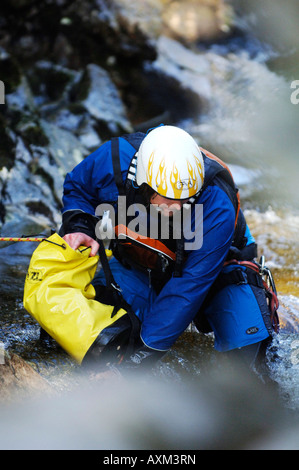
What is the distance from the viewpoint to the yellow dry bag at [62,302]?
8.92 ft

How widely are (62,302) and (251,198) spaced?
4.95 m

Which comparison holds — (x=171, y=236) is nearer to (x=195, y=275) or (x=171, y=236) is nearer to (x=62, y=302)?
(x=195, y=275)

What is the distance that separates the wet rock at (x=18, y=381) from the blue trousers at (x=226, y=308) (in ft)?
2.96

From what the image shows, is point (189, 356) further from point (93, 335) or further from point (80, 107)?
point (80, 107)

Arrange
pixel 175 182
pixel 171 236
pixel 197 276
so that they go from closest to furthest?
pixel 175 182, pixel 197 276, pixel 171 236

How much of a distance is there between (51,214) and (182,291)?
3394mm

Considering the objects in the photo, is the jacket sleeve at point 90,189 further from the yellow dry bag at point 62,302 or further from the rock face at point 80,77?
the rock face at point 80,77

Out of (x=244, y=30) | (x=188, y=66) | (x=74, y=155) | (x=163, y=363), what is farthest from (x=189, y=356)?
(x=244, y=30)

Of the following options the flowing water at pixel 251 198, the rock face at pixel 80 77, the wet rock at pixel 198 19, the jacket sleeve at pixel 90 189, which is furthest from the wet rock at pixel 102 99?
the jacket sleeve at pixel 90 189

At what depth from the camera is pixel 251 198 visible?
711 centimetres

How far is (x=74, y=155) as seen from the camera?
6.85 metres

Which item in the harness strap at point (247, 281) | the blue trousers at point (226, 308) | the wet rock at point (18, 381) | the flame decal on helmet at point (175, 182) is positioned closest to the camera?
the wet rock at point (18, 381)

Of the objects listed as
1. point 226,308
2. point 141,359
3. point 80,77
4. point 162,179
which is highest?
point 162,179

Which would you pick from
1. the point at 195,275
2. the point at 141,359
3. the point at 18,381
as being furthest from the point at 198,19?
the point at 18,381
